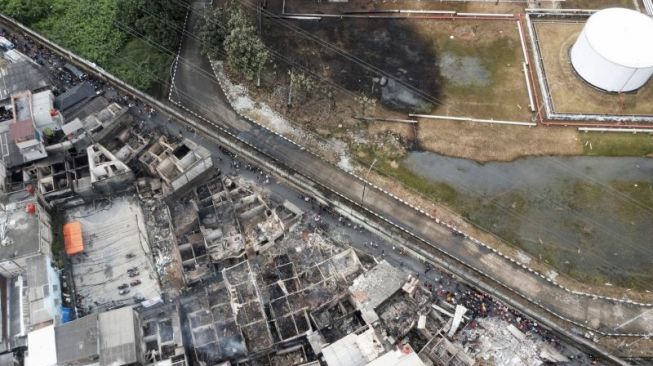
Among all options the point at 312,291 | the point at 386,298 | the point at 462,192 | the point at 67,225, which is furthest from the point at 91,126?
the point at 462,192

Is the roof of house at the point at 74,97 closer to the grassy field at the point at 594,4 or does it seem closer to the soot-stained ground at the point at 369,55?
the soot-stained ground at the point at 369,55

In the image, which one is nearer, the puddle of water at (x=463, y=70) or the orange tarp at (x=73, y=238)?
the orange tarp at (x=73, y=238)

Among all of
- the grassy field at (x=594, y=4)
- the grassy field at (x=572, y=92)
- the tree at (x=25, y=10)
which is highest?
the tree at (x=25, y=10)

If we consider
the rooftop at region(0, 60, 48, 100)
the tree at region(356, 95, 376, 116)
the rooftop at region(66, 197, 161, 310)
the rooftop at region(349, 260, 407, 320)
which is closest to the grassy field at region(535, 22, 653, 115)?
the tree at region(356, 95, 376, 116)

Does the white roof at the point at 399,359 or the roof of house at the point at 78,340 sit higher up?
the roof of house at the point at 78,340

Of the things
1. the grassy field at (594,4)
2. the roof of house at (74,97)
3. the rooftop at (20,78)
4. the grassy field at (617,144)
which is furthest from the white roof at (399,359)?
the grassy field at (594,4)

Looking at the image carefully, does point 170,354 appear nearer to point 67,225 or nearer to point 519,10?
point 67,225

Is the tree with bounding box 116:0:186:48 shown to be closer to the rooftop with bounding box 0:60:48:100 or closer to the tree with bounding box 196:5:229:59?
the tree with bounding box 196:5:229:59
